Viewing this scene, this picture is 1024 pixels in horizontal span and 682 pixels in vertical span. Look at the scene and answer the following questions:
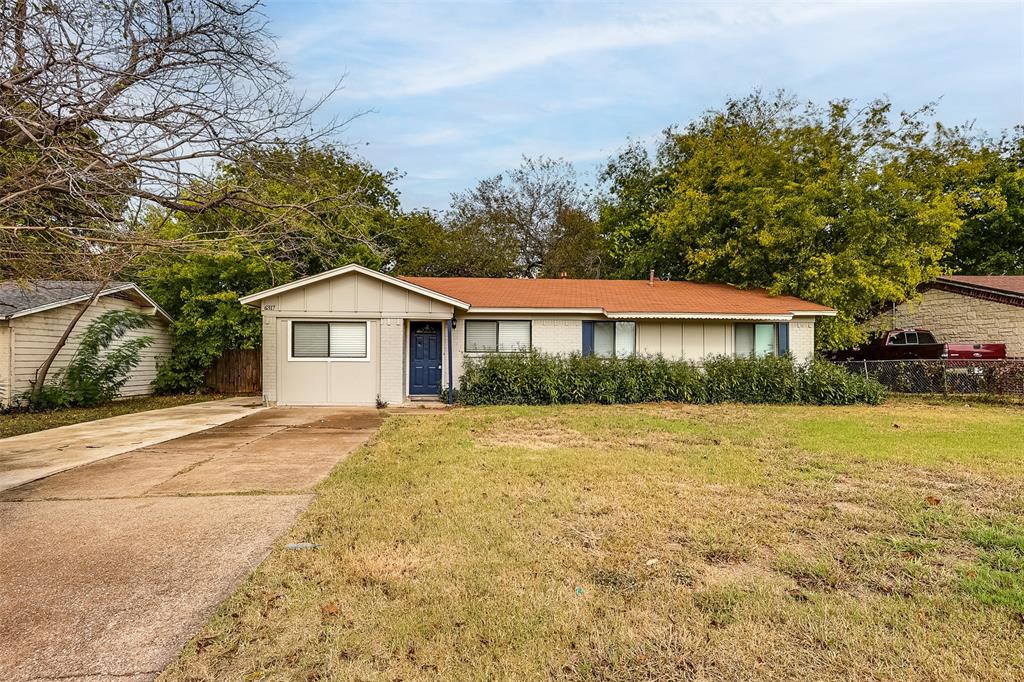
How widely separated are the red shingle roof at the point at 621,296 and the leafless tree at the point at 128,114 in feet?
32.6

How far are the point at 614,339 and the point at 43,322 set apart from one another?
48.2 ft

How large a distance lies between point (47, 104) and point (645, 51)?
1377 cm

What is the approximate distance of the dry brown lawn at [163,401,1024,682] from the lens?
256cm

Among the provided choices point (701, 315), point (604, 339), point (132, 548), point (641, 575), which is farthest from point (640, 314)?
point (132, 548)

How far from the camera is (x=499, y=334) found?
1552 cm

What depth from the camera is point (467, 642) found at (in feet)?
8.87

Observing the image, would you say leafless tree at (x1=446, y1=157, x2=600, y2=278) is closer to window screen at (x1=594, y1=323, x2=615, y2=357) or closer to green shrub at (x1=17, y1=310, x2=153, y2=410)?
window screen at (x1=594, y1=323, x2=615, y2=357)

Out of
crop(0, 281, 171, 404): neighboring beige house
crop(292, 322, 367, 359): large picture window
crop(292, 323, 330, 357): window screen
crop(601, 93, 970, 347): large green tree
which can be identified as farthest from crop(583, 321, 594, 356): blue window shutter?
crop(0, 281, 171, 404): neighboring beige house

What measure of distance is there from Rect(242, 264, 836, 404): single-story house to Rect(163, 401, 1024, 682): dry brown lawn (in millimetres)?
7877

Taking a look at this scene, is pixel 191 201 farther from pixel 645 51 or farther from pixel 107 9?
pixel 645 51

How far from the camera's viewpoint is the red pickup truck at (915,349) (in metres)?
16.1

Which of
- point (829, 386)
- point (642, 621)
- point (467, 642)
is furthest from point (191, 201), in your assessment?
point (829, 386)

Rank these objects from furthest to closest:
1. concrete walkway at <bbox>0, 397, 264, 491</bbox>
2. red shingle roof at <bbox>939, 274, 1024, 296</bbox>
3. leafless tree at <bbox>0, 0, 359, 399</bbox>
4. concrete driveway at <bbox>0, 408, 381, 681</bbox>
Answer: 1. red shingle roof at <bbox>939, 274, 1024, 296</bbox>
2. concrete walkway at <bbox>0, 397, 264, 491</bbox>
3. leafless tree at <bbox>0, 0, 359, 399</bbox>
4. concrete driveway at <bbox>0, 408, 381, 681</bbox>

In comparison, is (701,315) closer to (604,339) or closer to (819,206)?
(604,339)
